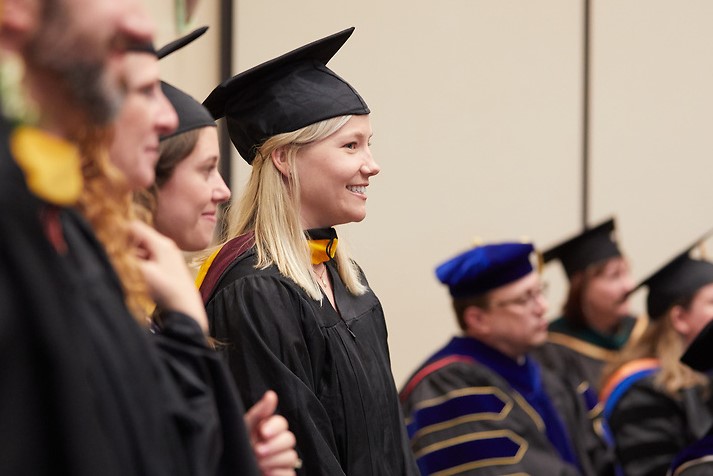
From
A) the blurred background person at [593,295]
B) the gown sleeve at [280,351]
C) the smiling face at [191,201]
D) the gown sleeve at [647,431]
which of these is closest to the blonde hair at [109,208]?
the smiling face at [191,201]

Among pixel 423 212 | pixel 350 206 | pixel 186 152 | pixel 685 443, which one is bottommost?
pixel 685 443

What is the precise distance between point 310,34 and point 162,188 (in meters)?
3.84

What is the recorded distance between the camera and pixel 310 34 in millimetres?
6305

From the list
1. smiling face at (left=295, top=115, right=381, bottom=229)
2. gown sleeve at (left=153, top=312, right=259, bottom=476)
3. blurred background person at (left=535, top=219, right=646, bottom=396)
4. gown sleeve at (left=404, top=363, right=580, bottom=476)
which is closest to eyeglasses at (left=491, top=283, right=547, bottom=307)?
gown sleeve at (left=404, top=363, right=580, bottom=476)

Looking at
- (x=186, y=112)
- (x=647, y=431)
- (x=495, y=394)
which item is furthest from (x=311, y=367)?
(x=647, y=431)

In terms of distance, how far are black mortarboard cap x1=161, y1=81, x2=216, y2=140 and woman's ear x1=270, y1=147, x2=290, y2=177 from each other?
18.0 inches

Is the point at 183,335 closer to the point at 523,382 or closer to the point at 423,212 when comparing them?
the point at 523,382

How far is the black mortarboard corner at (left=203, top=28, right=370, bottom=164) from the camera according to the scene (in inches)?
125

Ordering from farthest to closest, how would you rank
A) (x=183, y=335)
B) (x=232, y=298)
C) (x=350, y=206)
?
(x=350, y=206)
(x=232, y=298)
(x=183, y=335)

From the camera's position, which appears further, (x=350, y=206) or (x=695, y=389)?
(x=695, y=389)

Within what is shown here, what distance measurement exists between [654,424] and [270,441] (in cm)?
315

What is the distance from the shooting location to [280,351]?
2.88 metres

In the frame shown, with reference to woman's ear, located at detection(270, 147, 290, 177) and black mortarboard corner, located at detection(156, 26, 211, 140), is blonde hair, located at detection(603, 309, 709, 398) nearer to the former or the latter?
woman's ear, located at detection(270, 147, 290, 177)

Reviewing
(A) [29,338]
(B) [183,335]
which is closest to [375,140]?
(B) [183,335]
